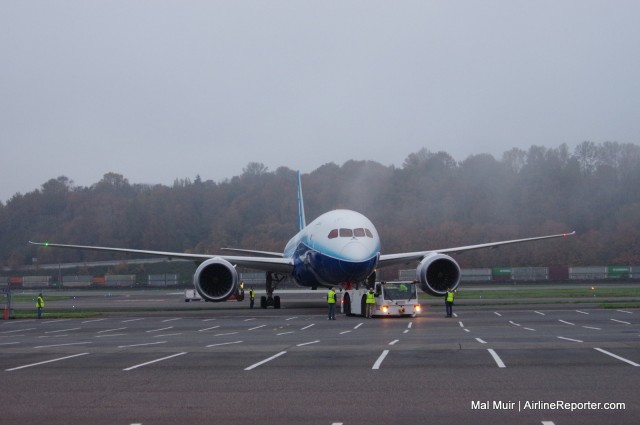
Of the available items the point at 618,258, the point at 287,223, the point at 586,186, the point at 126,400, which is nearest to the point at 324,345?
the point at 126,400

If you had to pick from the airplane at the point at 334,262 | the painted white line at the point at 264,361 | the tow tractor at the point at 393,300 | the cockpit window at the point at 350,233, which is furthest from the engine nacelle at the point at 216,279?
the painted white line at the point at 264,361

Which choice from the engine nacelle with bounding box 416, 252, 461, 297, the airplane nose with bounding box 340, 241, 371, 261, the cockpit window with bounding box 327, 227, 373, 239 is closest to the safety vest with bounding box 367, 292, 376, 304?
the airplane nose with bounding box 340, 241, 371, 261

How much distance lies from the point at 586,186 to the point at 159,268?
50.6m

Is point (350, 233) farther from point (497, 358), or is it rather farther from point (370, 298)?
point (497, 358)

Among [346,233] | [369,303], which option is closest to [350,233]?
[346,233]

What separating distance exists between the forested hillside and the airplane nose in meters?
46.6

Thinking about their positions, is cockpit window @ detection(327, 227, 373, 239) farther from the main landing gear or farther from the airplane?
the main landing gear

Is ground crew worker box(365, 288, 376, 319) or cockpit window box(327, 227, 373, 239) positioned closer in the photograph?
ground crew worker box(365, 288, 376, 319)

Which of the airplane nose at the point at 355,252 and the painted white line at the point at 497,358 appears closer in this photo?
the painted white line at the point at 497,358

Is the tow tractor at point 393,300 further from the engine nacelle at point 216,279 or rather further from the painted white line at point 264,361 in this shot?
the painted white line at point 264,361

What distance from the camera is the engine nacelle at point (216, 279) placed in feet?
→ 123

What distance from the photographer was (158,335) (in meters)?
25.2

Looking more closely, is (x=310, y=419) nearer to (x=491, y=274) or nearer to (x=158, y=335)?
(x=158, y=335)

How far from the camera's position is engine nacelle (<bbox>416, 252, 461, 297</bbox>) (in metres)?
37.1
